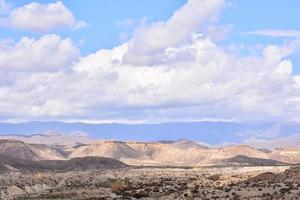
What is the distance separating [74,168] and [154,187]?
65.3m

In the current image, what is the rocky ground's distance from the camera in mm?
56094

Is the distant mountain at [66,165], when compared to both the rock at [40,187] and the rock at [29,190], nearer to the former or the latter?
the rock at [40,187]

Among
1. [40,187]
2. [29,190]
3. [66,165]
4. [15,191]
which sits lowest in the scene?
[15,191]

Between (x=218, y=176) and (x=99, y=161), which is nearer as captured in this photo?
(x=218, y=176)

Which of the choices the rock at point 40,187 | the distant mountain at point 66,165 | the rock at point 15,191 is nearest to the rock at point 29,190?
the rock at point 40,187

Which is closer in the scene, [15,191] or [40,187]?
[15,191]

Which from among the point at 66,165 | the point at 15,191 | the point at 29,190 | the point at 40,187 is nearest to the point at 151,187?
the point at 29,190

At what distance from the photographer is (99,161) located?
15162 cm

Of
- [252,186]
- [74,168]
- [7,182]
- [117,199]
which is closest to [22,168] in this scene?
[74,168]

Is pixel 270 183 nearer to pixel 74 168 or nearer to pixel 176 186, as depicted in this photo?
pixel 176 186

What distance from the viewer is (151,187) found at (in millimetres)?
77188

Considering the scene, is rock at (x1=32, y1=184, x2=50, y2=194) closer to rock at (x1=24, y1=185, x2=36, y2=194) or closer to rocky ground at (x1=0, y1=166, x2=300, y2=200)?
rocky ground at (x1=0, y1=166, x2=300, y2=200)

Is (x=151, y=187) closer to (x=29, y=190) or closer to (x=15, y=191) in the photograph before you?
(x=29, y=190)

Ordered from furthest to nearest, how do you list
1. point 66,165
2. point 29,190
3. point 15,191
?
point 66,165
point 29,190
point 15,191
